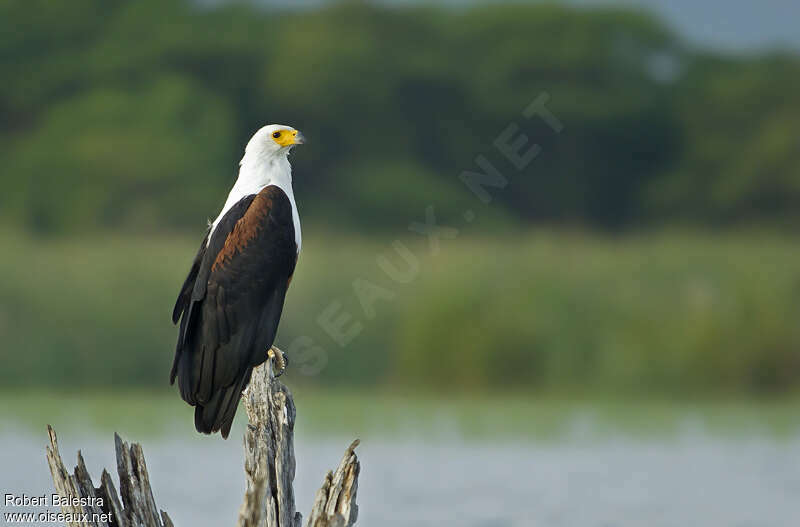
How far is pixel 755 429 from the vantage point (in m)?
12.6

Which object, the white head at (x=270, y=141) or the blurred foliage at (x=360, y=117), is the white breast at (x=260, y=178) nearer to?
the white head at (x=270, y=141)

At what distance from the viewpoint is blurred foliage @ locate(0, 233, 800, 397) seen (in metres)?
14.1

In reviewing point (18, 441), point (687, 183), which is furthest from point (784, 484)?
point (687, 183)

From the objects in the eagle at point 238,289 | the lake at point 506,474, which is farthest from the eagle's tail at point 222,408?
the lake at point 506,474

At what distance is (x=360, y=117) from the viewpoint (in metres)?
29.6

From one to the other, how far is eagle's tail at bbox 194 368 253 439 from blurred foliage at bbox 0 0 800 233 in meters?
19.4

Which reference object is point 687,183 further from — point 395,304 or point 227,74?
point 395,304

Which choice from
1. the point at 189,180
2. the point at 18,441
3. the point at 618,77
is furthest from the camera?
the point at 618,77

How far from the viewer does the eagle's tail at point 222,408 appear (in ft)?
19.1

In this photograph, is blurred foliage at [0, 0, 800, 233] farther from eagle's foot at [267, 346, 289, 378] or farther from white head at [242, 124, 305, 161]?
eagle's foot at [267, 346, 289, 378]

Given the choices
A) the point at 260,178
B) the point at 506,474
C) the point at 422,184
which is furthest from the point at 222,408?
the point at 422,184

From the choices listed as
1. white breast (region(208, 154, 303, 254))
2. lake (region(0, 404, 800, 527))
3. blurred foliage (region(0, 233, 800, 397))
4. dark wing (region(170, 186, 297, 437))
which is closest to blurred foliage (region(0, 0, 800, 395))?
blurred foliage (region(0, 233, 800, 397))

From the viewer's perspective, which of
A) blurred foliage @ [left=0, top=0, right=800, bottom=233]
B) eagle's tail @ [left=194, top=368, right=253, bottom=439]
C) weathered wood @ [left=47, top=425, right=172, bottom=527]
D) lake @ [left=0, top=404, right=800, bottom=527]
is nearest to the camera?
weathered wood @ [left=47, top=425, right=172, bottom=527]

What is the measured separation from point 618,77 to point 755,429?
2097cm
